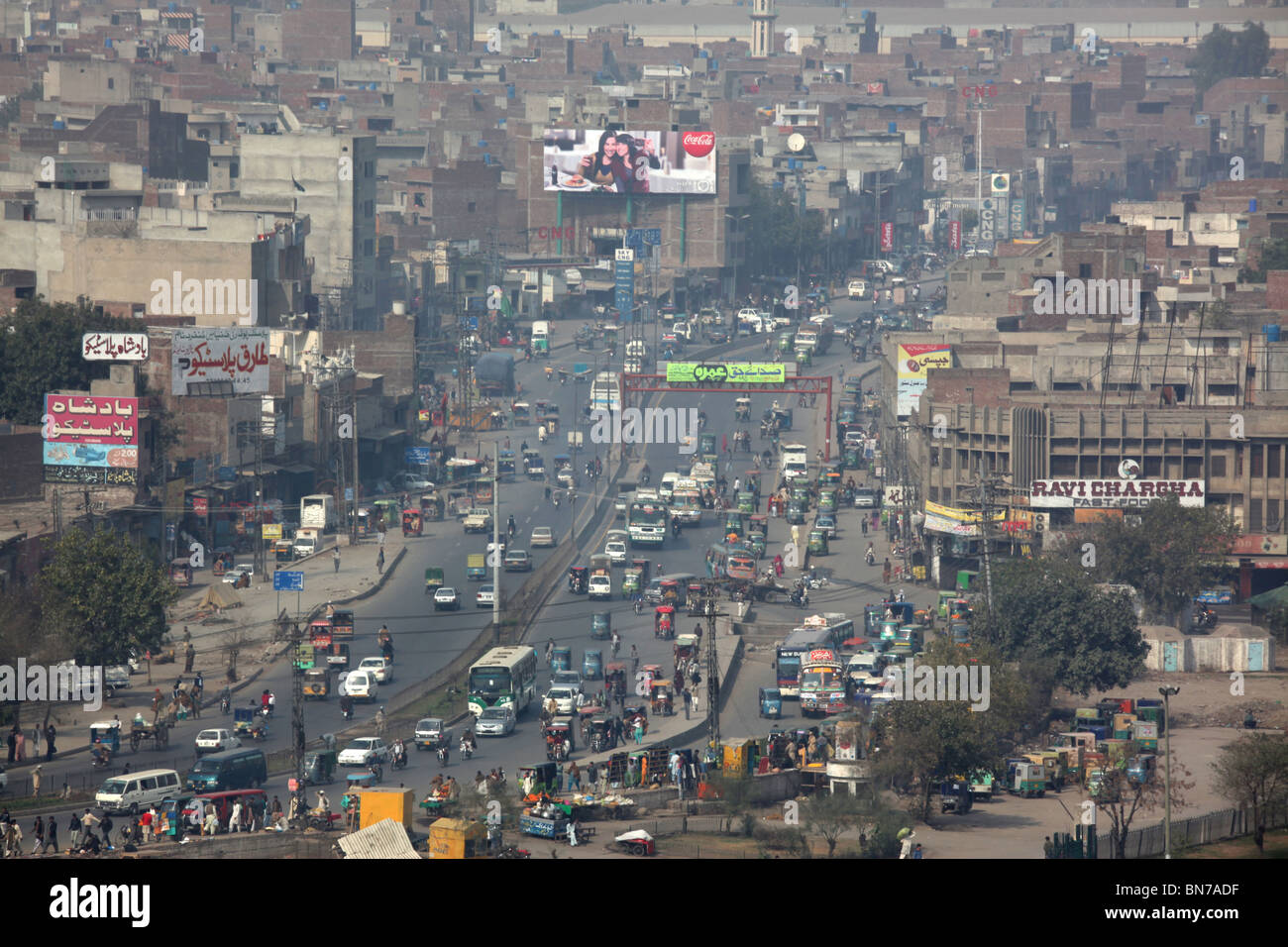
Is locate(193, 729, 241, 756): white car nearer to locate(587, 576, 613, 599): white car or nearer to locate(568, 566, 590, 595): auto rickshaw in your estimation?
locate(587, 576, 613, 599): white car

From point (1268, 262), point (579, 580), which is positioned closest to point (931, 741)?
point (579, 580)

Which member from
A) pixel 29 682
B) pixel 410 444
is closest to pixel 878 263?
pixel 410 444

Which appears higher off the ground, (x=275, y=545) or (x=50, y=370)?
(x=50, y=370)

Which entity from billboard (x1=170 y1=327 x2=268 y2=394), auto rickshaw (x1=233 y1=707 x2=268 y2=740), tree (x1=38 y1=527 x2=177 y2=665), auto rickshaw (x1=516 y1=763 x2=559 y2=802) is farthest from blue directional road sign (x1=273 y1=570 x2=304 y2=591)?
auto rickshaw (x1=516 y1=763 x2=559 y2=802)

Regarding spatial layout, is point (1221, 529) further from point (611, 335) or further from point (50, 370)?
point (611, 335)

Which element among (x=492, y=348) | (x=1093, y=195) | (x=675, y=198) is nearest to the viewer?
(x=492, y=348)

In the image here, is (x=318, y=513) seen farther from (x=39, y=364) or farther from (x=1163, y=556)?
(x=1163, y=556)
